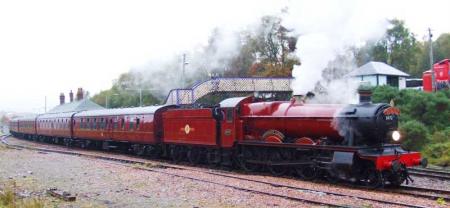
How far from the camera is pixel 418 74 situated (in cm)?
8331

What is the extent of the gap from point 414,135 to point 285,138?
8.81m

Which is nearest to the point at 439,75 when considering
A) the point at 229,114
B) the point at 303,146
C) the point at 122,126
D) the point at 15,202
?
the point at 122,126

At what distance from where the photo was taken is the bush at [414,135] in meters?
23.0

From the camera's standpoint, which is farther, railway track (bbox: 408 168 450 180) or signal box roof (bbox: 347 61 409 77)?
signal box roof (bbox: 347 61 409 77)

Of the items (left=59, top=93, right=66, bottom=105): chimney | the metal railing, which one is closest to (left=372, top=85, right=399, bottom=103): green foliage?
the metal railing

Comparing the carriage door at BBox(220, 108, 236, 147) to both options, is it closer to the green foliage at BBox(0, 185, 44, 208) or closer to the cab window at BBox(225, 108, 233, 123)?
the cab window at BBox(225, 108, 233, 123)

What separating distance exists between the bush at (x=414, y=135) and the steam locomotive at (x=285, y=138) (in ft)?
18.7

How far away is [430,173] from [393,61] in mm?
61692

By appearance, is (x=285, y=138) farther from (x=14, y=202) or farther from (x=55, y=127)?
(x=55, y=127)

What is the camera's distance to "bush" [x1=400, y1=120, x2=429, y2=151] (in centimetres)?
2295

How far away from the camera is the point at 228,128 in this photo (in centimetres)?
1873

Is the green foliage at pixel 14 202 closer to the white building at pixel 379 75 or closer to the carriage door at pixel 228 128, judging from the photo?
the carriage door at pixel 228 128

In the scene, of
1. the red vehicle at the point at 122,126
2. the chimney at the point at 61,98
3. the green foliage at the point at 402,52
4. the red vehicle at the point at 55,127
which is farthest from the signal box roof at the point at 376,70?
the chimney at the point at 61,98

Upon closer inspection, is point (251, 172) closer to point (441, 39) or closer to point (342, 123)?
point (342, 123)
